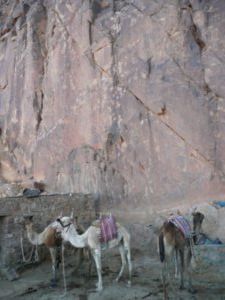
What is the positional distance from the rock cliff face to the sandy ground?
4.37 m

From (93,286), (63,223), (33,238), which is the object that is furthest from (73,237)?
(33,238)

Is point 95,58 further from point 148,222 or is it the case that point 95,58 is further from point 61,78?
point 148,222

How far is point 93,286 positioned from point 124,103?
31.0ft

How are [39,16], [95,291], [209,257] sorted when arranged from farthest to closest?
[39,16] → [209,257] → [95,291]

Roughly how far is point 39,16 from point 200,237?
17.5 m

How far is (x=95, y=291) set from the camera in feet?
31.5

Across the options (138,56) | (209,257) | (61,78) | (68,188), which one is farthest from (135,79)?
(209,257)

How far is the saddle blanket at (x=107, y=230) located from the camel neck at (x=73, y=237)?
56cm

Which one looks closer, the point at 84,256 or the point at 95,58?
the point at 84,256

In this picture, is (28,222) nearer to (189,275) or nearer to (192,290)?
(189,275)

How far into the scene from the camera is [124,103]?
1709cm

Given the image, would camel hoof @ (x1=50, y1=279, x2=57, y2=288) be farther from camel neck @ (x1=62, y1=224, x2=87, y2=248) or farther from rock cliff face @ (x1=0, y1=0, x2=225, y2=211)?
rock cliff face @ (x1=0, y1=0, x2=225, y2=211)

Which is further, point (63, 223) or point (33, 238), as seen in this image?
point (33, 238)

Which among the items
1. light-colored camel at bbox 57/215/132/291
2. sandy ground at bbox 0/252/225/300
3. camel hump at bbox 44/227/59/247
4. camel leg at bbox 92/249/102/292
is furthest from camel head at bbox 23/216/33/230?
camel leg at bbox 92/249/102/292
